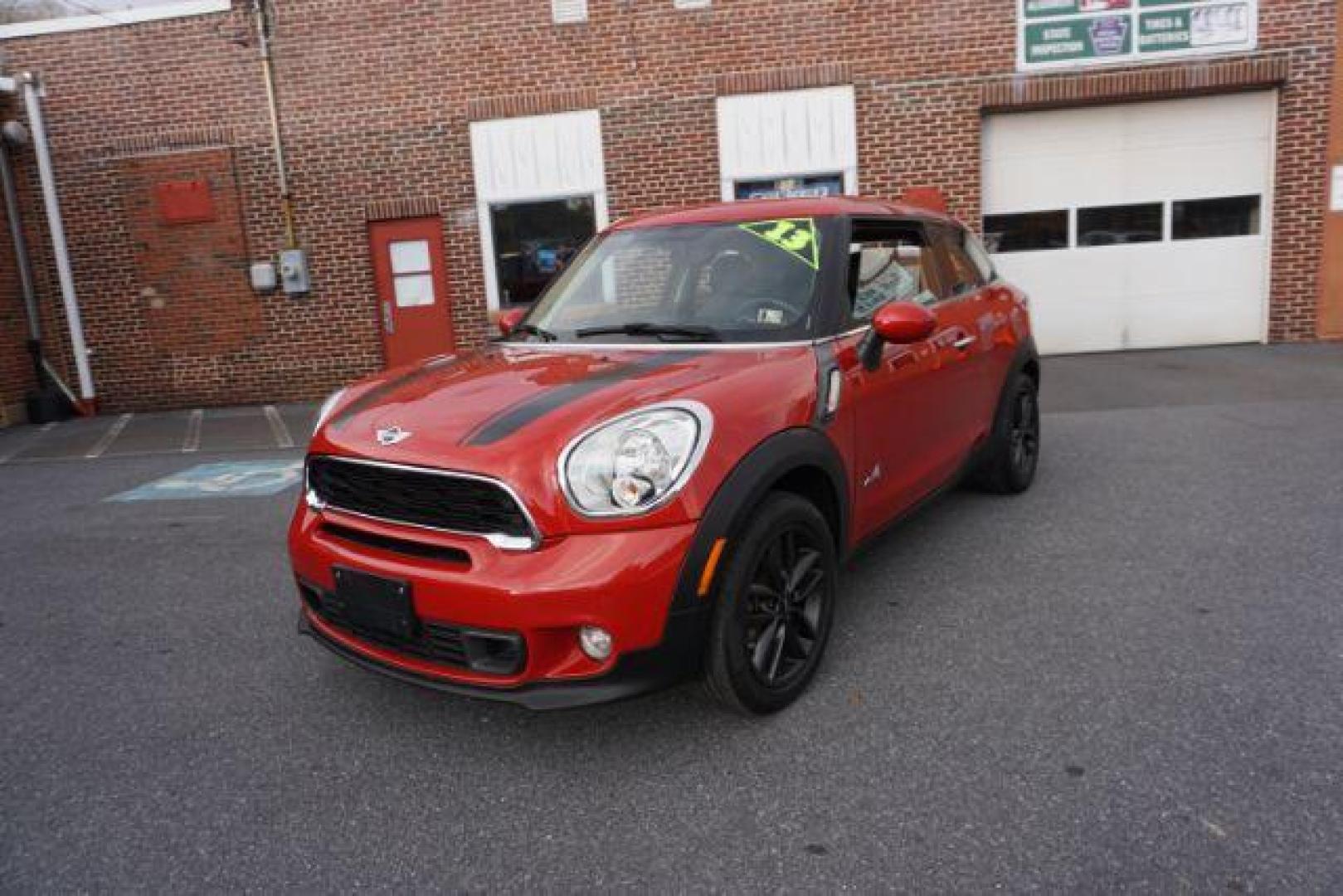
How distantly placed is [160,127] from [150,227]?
43.5 inches

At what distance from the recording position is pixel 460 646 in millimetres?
2482

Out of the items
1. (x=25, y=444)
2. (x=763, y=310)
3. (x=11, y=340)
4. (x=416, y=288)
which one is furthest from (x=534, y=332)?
(x=11, y=340)

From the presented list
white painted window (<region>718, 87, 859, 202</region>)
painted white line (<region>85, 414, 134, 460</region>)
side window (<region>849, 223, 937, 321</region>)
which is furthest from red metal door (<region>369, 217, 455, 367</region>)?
side window (<region>849, 223, 937, 321</region>)

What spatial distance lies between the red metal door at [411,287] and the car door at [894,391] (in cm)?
736

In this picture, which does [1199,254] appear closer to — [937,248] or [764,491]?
[937,248]

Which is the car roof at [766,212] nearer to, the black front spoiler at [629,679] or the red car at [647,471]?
the red car at [647,471]

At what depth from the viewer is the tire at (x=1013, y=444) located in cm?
469

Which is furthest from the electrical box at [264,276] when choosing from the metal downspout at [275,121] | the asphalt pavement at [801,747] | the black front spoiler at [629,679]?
the black front spoiler at [629,679]

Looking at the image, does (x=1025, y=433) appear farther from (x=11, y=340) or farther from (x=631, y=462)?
(x=11, y=340)

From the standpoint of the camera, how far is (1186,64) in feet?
31.8

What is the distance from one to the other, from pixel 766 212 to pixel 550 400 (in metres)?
1.45

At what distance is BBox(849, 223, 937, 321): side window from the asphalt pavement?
119 centimetres

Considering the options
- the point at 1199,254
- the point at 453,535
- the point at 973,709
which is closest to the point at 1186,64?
the point at 1199,254

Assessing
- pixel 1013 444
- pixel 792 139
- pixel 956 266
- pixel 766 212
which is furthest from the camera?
pixel 792 139
